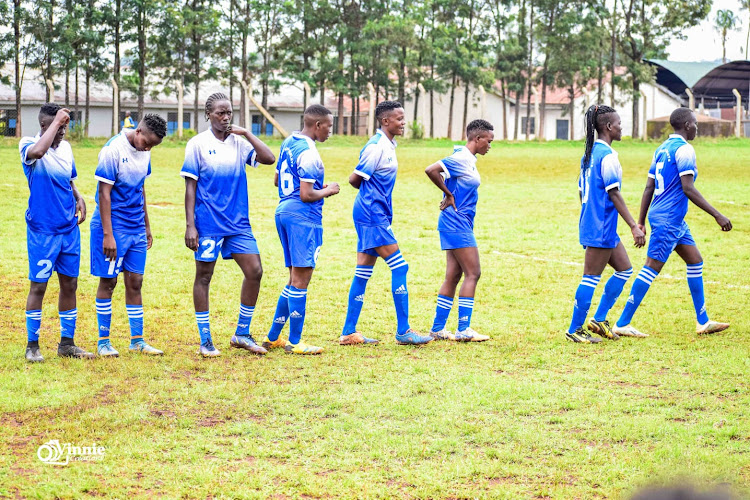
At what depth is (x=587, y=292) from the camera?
330 inches

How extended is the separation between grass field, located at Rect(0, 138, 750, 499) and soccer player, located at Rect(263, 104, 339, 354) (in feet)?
1.61

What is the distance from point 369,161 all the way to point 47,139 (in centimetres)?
257

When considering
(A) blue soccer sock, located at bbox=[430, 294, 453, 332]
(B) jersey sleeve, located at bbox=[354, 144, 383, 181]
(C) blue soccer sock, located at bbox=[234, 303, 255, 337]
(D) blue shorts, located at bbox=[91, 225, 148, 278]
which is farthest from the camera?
(A) blue soccer sock, located at bbox=[430, 294, 453, 332]

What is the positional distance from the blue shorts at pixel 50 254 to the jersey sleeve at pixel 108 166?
495mm

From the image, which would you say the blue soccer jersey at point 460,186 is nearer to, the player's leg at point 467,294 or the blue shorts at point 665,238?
the player's leg at point 467,294

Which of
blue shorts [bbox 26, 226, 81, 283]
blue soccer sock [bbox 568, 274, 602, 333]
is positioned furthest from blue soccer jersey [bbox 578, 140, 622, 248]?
blue shorts [bbox 26, 226, 81, 283]

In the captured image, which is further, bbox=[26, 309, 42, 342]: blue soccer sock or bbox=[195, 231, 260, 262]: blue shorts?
bbox=[195, 231, 260, 262]: blue shorts

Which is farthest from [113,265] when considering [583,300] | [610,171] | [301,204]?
[610,171]

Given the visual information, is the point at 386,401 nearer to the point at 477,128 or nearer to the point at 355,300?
the point at 355,300

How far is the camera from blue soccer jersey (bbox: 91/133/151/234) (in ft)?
23.9

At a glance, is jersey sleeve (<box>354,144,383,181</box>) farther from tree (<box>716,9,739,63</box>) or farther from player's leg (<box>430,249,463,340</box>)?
tree (<box>716,9,739,63</box>)

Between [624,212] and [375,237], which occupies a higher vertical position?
[624,212]

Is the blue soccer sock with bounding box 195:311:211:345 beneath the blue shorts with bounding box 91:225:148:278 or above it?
beneath

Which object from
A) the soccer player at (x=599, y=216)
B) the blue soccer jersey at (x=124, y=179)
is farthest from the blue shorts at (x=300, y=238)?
the soccer player at (x=599, y=216)
